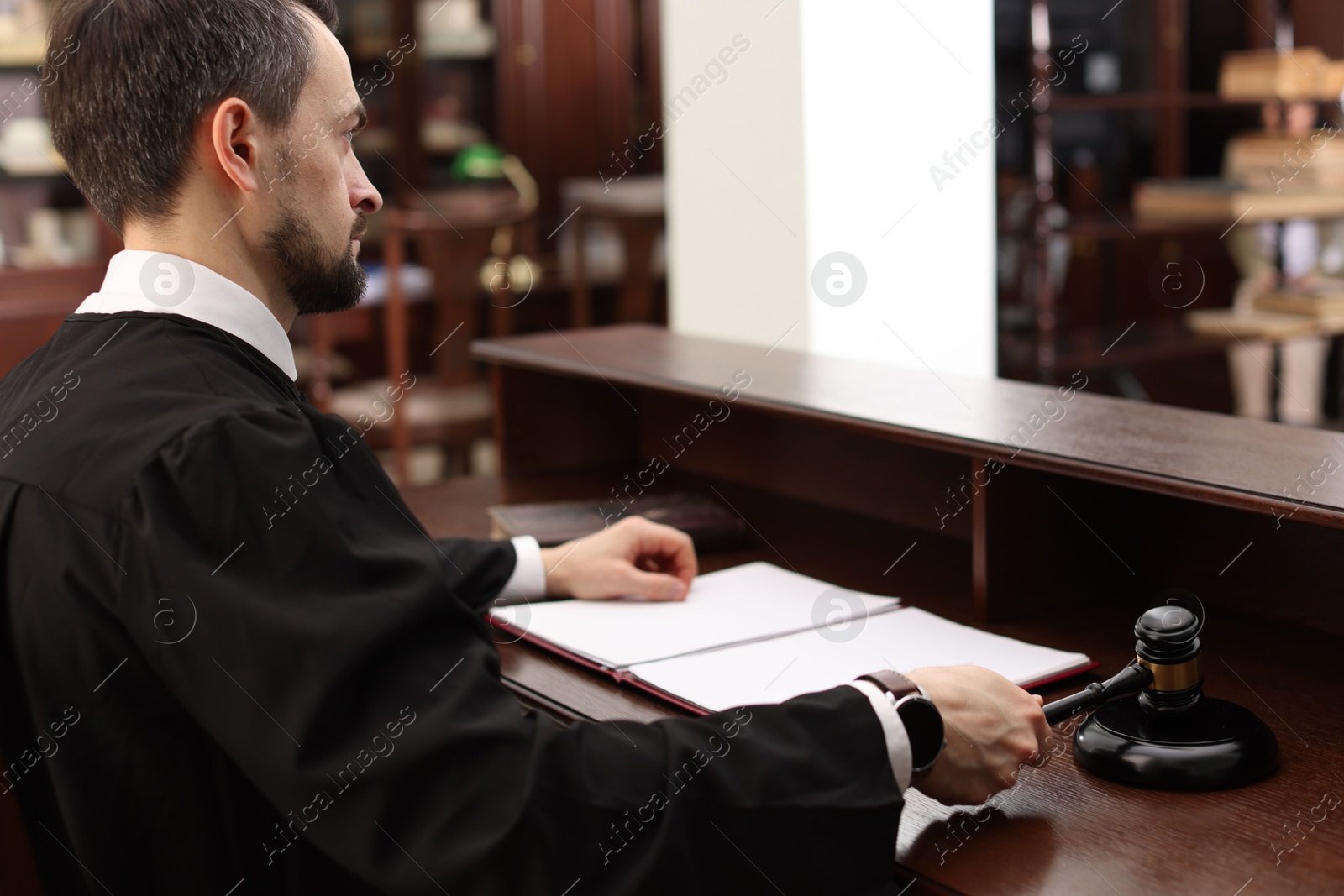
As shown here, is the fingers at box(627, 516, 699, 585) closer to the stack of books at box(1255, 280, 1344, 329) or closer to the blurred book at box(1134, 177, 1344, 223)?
the blurred book at box(1134, 177, 1344, 223)

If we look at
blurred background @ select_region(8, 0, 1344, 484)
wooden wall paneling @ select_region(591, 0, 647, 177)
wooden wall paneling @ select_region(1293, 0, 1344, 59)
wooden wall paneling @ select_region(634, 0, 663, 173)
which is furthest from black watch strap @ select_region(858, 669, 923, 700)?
wooden wall paneling @ select_region(1293, 0, 1344, 59)

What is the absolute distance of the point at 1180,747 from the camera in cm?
99

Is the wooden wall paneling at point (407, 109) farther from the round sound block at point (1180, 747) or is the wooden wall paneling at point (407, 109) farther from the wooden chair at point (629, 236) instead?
the round sound block at point (1180, 747)

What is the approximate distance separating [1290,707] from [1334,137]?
12.4 feet

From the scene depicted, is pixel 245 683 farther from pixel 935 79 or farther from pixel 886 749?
pixel 935 79

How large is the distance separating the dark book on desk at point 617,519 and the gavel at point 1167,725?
2.15 ft

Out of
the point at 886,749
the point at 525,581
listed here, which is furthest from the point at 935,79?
the point at 886,749

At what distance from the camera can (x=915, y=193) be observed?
2756mm

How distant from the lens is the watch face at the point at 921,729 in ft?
3.04

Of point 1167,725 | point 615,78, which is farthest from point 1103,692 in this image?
point 615,78

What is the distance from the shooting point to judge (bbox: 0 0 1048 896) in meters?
0.83

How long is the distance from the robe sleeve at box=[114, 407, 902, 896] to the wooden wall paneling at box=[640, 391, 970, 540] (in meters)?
0.80

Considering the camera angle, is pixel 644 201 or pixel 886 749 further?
pixel 644 201

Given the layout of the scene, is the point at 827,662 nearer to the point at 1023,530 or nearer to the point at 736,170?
the point at 1023,530
